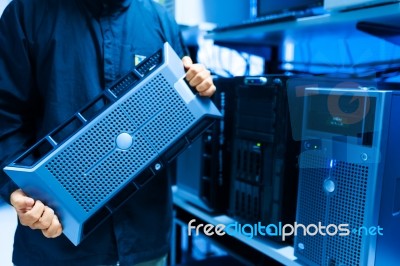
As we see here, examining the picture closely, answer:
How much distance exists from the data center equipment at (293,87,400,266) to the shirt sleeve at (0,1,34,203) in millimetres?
678

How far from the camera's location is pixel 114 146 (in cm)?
77

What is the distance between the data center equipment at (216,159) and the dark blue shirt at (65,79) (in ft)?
0.96

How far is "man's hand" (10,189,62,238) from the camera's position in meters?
0.71

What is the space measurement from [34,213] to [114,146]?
208mm

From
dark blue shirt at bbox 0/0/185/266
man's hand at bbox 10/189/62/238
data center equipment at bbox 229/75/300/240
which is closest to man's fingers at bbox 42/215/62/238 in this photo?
man's hand at bbox 10/189/62/238

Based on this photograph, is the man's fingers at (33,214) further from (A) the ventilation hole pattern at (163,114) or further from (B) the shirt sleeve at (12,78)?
(A) the ventilation hole pattern at (163,114)

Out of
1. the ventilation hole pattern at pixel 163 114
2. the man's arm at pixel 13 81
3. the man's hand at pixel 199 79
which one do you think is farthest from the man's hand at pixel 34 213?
the man's hand at pixel 199 79

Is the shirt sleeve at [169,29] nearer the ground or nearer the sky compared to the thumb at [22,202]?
nearer the sky

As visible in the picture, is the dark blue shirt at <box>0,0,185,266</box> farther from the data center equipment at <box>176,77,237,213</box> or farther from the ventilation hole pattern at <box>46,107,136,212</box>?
the data center equipment at <box>176,77,237,213</box>

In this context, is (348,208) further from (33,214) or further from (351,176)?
(33,214)

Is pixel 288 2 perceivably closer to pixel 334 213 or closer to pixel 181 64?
pixel 181 64

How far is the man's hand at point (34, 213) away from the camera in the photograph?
0.71 metres

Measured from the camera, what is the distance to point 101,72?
0.89 m

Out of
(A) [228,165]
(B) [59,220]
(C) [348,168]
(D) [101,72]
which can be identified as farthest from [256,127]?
(B) [59,220]
